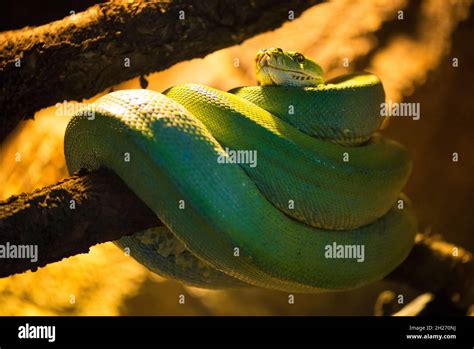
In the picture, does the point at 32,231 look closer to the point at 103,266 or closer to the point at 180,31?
the point at 180,31

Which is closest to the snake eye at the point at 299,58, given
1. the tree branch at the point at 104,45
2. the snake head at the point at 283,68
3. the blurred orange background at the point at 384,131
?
the snake head at the point at 283,68

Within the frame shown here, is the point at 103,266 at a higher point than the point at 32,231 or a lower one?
lower

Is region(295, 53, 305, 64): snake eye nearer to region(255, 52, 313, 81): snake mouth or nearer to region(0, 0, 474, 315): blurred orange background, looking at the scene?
region(255, 52, 313, 81): snake mouth

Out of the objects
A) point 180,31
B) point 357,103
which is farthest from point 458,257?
point 180,31

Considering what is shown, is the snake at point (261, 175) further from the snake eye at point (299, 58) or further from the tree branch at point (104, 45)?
the tree branch at point (104, 45)

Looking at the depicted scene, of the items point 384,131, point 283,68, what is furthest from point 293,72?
point 384,131

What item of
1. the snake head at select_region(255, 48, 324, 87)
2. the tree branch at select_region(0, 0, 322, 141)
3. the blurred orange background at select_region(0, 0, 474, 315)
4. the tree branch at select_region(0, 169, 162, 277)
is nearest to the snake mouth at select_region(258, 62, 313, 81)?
the snake head at select_region(255, 48, 324, 87)
